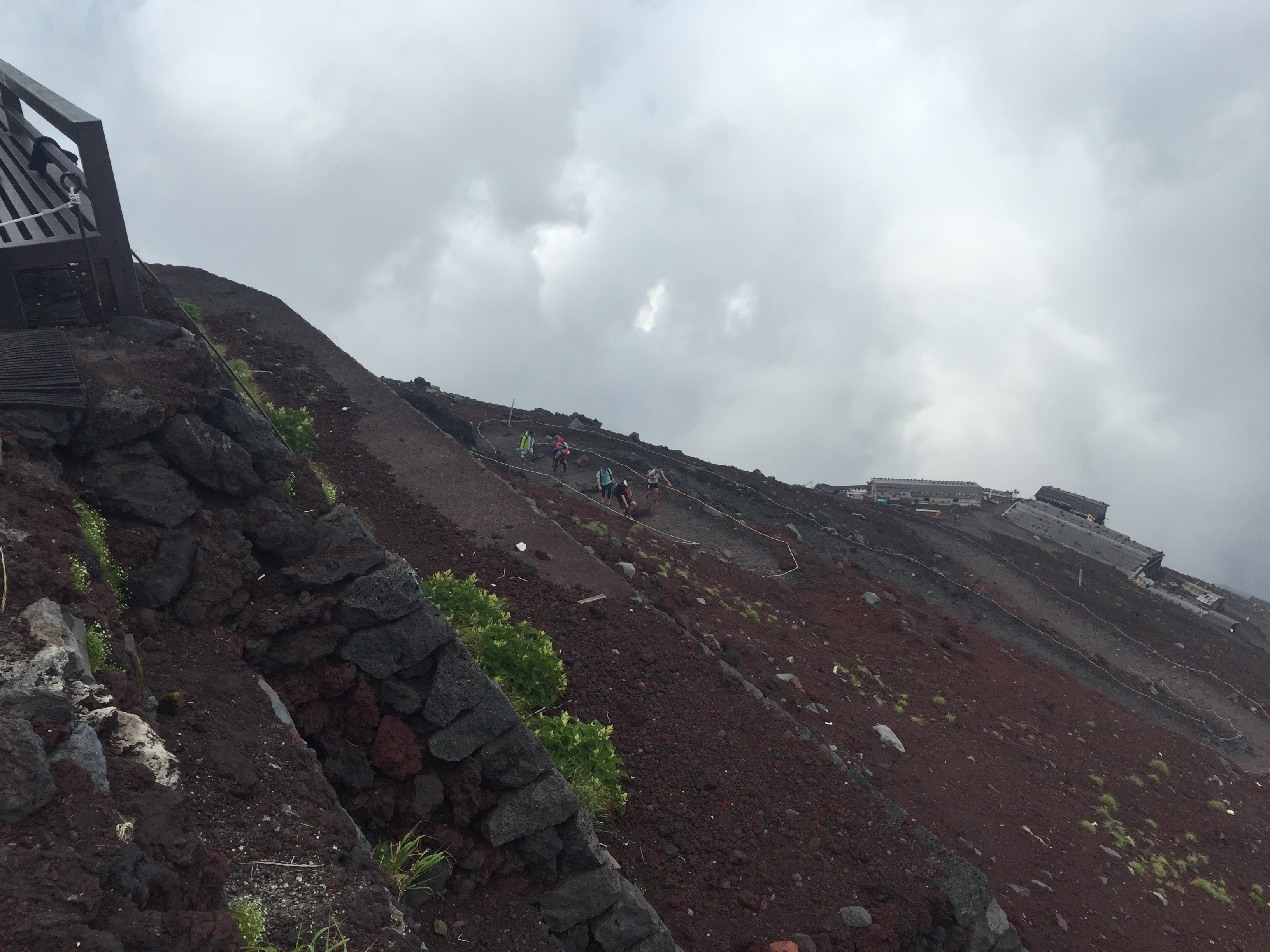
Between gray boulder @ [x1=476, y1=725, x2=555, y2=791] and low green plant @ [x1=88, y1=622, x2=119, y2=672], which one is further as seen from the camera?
gray boulder @ [x1=476, y1=725, x2=555, y2=791]

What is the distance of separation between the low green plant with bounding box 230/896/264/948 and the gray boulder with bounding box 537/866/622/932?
290 centimetres

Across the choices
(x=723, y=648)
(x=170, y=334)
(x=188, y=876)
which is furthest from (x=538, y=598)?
(x=188, y=876)

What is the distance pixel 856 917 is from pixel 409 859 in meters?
4.74

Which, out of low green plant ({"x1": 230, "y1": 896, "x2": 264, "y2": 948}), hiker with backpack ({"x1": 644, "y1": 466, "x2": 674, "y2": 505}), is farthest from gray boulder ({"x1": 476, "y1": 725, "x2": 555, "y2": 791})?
hiker with backpack ({"x1": 644, "y1": 466, "x2": 674, "y2": 505})

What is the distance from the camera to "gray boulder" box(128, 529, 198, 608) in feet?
19.1

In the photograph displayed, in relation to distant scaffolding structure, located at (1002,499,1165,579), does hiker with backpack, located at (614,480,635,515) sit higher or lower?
lower

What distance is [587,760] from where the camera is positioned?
7918 millimetres

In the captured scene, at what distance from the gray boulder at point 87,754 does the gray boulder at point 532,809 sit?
334cm

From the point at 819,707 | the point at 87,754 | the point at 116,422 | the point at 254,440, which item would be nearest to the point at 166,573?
the point at 116,422

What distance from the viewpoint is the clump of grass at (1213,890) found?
12.0m

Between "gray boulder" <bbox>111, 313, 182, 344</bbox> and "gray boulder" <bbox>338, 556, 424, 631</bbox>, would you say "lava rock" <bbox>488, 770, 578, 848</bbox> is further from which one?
"gray boulder" <bbox>111, 313, 182, 344</bbox>

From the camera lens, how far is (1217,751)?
773 inches

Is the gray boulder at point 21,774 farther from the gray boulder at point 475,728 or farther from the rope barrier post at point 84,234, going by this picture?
the rope barrier post at point 84,234

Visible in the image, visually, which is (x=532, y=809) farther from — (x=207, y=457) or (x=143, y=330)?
(x=143, y=330)
